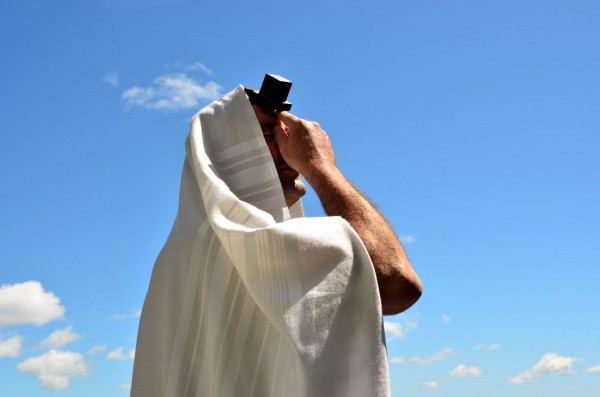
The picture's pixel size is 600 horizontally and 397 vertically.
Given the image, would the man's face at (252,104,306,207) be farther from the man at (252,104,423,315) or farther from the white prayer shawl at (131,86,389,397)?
the white prayer shawl at (131,86,389,397)

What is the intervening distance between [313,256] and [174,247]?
1.84ft

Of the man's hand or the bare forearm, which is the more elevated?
the man's hand

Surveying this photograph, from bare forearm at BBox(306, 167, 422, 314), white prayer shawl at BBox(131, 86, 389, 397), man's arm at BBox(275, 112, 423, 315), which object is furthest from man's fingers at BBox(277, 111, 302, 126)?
bare forearm at BBox(306, 167, 422, 314)

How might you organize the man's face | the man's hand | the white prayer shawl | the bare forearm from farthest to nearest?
the man's face, the man's hand, the bare forearm, the white prayer shawl

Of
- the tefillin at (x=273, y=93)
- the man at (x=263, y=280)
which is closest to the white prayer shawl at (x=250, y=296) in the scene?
the man at (x=263, y=280)

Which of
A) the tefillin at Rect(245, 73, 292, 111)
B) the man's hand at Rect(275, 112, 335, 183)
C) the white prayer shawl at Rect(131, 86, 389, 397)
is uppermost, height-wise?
the tefillin at Rect(245, 73, 292, 111)

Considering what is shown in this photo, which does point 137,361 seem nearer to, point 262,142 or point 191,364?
point 191,364

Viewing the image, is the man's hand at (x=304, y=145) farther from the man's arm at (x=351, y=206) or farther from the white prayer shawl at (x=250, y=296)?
the white prayer shawl at (x=250, y=296)

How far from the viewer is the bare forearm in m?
2.12

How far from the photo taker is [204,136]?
96.7 inches

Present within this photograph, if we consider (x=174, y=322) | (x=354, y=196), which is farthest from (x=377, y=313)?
(x=174, y=322)

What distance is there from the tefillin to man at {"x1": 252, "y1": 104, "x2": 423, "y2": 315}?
1.4 inches

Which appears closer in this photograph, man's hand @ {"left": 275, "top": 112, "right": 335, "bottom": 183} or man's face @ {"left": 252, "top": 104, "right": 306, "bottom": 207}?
man's hand @ {"left": 275, "top": 112, "right": 335, "bottom": 183}

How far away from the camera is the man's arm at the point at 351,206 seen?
213 centimetres
